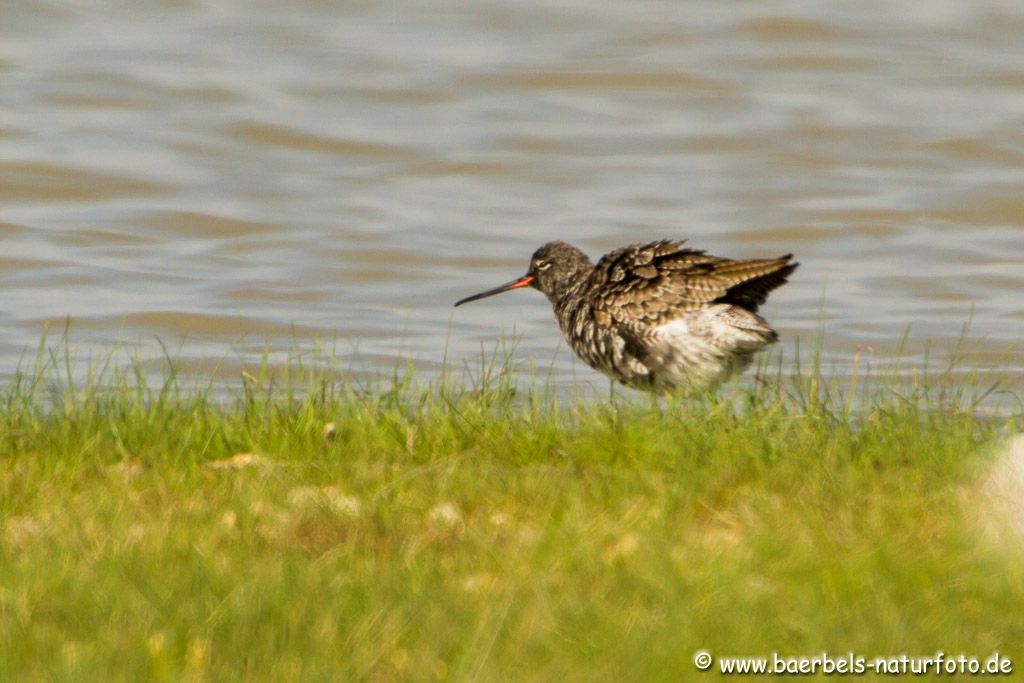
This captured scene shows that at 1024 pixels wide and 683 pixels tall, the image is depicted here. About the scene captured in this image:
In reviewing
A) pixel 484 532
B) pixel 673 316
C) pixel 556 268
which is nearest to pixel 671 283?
pixel 673 316

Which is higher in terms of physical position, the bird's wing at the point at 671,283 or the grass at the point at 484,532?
the bird's wing at the point at 671,283

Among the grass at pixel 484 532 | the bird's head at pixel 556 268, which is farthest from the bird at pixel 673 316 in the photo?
the bird's head at pixel 556 268

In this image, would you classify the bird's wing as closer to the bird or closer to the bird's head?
the bird

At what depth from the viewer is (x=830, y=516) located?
20.3 feet

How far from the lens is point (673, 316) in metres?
9.12

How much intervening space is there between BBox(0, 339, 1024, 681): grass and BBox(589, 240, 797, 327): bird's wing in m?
0.93

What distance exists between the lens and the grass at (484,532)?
4.93 metres

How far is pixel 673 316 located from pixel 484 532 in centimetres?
332

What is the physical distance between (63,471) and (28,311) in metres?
8.25

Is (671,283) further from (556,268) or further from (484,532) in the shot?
(484,532)

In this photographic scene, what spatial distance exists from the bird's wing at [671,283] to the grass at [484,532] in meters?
0.93

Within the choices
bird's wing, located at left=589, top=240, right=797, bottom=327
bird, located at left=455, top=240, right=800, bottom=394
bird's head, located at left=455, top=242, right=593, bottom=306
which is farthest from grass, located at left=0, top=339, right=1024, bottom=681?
bird's head, located at left=455, top=242, right=593, bottom=306

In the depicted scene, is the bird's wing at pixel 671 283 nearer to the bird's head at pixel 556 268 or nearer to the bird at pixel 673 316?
the bird at pixel 673 316

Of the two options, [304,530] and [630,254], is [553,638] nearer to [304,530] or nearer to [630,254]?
[304,530]
